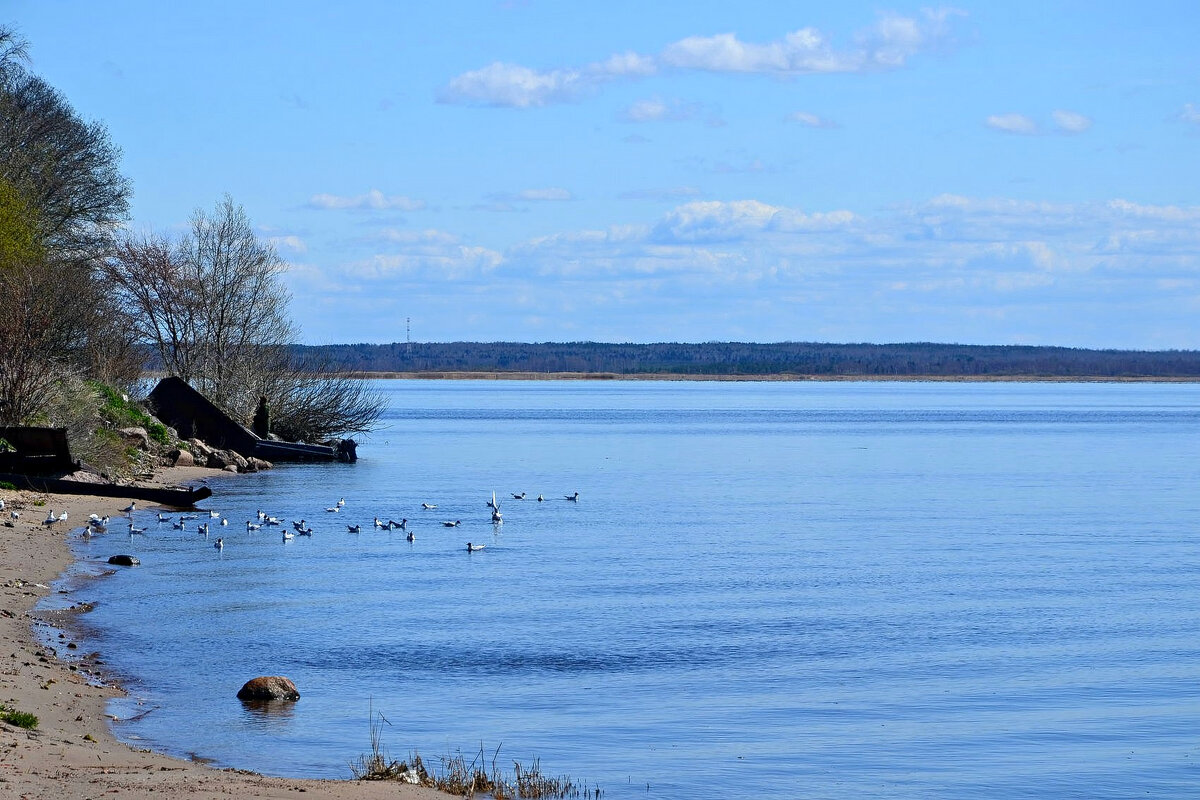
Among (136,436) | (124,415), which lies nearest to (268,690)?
(136,436)

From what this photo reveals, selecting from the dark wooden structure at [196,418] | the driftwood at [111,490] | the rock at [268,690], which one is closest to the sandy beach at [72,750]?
the rock at [268,690]

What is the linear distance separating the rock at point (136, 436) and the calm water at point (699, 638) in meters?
3.51

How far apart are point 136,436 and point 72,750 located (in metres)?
28.6

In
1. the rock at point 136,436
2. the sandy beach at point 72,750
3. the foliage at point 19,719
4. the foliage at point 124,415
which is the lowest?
the sandy beach at point 72,750

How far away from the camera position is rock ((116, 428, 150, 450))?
36875mm

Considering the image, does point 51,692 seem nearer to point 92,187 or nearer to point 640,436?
point 92,187

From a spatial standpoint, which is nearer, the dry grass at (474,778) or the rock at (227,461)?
the dry grass at (474,778)

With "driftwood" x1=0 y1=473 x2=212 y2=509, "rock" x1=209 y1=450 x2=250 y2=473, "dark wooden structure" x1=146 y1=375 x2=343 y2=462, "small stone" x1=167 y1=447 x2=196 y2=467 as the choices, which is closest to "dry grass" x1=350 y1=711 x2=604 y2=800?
"driftwood" x1=0 y1=473 x2=212 y2=509

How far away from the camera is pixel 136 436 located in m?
37.5

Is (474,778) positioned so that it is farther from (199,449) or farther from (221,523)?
(199,449)

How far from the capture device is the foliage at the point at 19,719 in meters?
10.6

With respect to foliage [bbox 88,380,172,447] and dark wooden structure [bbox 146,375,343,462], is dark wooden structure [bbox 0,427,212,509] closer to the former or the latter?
foliage [bbox 88,380,172,447]

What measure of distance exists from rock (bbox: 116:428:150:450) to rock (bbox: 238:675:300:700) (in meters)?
24.9

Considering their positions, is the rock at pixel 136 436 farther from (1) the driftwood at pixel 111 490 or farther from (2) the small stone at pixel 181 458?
(1) the driftwood at pixel 111 490
